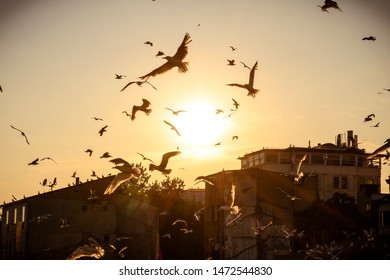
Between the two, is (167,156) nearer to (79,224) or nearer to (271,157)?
(79,224)

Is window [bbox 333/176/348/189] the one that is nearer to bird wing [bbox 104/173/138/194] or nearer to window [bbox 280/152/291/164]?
window [bbox 280/152/291/164]

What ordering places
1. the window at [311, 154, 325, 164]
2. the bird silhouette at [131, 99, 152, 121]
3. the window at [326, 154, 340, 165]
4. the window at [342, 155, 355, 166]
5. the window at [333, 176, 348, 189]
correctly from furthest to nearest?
1. the window at [342, 155, 355, 166]
2. the window at [326, 154, 340, 165]
3. the window at [311, 154, 325, 164]
4. the window at [333, 176, 348, 189]
5. the bird silhouette at [131, 99, 152, 121]

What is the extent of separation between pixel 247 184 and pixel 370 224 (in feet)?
46.2

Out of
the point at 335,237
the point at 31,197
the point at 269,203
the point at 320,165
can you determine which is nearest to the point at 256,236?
the point at 269,203

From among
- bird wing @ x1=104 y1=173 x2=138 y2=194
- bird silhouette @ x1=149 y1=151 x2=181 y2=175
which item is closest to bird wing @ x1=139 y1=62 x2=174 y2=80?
bird silhouette @ x1=149 y1=151 x2=181 y2=175

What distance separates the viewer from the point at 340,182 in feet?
322

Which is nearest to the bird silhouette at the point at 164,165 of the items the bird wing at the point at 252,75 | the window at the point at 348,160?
the bird wing at the point at 252,75

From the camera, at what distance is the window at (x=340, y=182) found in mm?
97688

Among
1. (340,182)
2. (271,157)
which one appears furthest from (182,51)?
(340,182)

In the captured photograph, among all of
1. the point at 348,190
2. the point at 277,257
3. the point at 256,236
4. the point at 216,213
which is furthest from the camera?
the point at 348,190

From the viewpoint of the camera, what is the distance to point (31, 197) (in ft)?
197

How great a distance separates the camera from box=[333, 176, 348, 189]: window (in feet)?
320

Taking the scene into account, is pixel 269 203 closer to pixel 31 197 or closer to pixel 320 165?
pixel 31 197

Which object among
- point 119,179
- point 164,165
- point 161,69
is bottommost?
point 119,179
